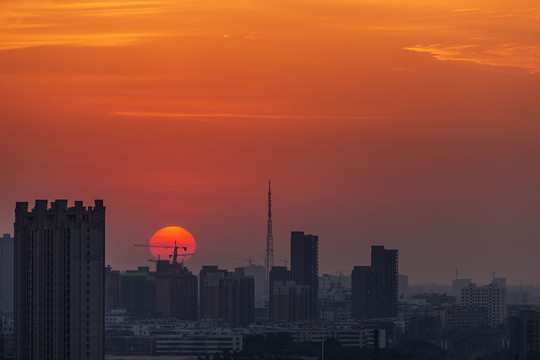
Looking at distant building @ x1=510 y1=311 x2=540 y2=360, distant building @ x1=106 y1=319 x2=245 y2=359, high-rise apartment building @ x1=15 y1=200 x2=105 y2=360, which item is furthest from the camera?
distant building @ x1=106 y1=319 x2=245 y2=359

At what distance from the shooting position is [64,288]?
83.4 meters

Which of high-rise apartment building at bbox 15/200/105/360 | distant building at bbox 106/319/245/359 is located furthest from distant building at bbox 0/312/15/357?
high-rise apartment building at bbox 15/200/105/360

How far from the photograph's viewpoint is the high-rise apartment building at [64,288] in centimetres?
8244

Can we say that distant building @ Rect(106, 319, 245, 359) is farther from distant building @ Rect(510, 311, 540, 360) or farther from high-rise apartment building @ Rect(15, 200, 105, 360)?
high-rise apartment building @ Rect(15, 200, 105, 360)

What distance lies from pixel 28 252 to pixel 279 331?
92441 mm

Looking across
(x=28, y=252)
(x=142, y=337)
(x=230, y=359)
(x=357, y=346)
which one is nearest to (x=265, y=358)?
(x=230, y=359)

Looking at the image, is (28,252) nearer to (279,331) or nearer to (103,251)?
(103,251)

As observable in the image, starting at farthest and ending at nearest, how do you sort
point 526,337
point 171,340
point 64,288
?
1. point 171,340
2. point 526,337
3. point 64,288

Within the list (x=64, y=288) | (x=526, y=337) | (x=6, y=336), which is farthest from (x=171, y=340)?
(x=64, y=288)

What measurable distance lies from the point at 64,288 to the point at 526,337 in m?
77.9

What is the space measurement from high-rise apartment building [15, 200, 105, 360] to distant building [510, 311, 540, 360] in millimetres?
69746

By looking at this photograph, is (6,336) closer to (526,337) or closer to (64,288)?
(526,337)

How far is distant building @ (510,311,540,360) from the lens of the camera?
5866 inches

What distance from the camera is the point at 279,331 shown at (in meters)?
178
